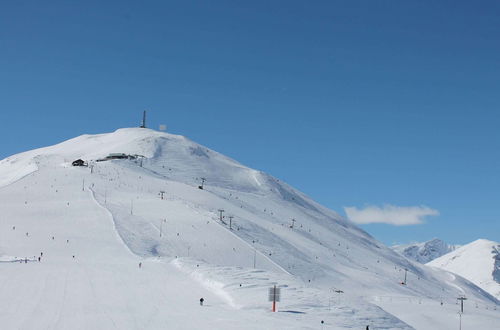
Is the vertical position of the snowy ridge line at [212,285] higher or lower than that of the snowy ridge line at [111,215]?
lower

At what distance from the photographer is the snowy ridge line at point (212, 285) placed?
34.4 m

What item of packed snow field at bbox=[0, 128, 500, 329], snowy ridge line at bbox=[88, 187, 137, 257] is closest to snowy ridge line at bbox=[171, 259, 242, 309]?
packed snow field at bbox=[0, 128, 500, 329]

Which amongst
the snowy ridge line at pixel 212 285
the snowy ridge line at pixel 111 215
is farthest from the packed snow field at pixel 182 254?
the snowy ridge line at pixel 111 215

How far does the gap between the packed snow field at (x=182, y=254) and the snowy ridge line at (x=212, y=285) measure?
14 cm

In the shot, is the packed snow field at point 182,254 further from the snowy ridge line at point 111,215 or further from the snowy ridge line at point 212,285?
the snowy ridge line at point 111,215

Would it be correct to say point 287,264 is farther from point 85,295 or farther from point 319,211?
point 319,211

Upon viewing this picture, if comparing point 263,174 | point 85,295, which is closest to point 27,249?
point 85,295

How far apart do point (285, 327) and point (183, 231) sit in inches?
1989

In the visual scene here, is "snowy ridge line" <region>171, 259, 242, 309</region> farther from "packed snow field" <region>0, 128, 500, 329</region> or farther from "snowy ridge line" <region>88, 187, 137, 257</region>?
"snowy ridge line" <region>88, 187, 137, 257</region>

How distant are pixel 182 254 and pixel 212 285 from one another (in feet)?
96.3

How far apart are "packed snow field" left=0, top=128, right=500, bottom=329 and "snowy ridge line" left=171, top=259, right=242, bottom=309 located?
5.5 inches


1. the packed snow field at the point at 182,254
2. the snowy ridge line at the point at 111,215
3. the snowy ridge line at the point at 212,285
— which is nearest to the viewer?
the packed snow field at the point at 182,254

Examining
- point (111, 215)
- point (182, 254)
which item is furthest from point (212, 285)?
point (111, 215)

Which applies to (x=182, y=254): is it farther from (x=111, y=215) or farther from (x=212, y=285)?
(x=212, y=285)
